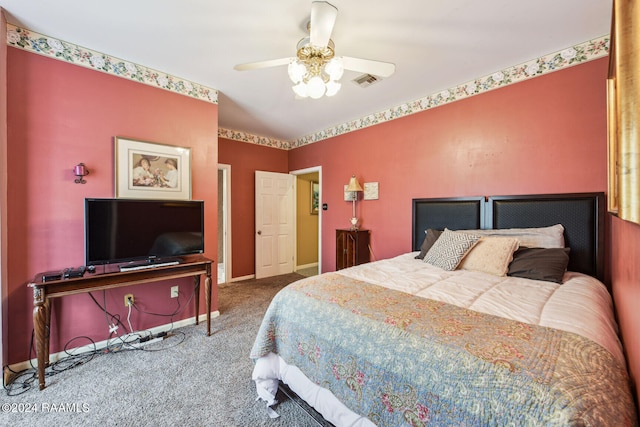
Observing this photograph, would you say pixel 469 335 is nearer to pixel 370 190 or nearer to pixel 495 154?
pixel 495 154

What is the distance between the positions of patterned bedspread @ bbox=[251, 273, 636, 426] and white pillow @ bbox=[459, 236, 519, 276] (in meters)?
0.94

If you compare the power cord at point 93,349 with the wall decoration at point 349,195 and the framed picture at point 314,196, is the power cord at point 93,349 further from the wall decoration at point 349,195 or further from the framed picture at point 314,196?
the framed picture at point 314,196

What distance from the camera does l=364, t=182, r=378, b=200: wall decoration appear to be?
3.71 metres

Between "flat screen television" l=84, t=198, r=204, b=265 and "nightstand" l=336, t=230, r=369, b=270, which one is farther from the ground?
"flat screen television" l=84, t=198, r=204, b=265

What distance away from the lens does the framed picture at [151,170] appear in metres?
2.38

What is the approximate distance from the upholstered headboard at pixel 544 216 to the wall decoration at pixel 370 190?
0.82 meters

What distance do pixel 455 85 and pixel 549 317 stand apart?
101 inches

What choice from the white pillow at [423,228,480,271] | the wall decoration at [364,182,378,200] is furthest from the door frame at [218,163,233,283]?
the white pillow at [423,228,480,271]

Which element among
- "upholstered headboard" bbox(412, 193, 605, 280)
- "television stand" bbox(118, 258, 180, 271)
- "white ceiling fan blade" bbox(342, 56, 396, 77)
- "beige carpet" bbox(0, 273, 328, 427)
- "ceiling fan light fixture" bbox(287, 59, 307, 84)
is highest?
"white ceiling fan blade" bbox(342, 56, 396, 77)

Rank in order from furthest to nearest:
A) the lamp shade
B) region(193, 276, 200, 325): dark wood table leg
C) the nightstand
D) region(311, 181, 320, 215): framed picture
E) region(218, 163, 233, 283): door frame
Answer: region(311, 181, 320, 215): framed picture < region(218, 163, 233, 283): door frame < the lamp shade < the nightstand < region(193, 276, 200, 325): dark wood table leg

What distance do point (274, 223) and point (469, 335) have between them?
4118 millimetres

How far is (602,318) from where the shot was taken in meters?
1.25

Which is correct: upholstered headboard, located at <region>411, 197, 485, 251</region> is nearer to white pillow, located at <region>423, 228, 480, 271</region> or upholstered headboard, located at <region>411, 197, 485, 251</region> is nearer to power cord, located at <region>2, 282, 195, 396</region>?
white pillow, located at <region>423, 228, 480, 271</region>

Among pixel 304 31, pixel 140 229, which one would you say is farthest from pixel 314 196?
pixel 304 31
